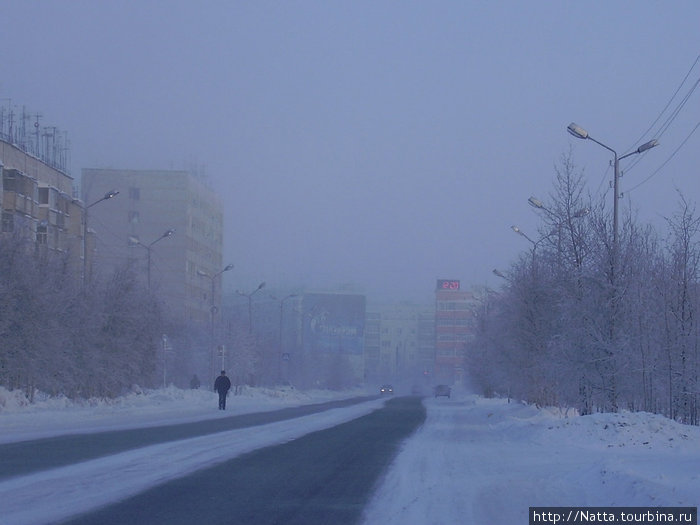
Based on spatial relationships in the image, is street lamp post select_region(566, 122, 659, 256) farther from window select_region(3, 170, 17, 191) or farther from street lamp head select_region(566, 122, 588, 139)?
window select_region(3, 170, 17, 191)

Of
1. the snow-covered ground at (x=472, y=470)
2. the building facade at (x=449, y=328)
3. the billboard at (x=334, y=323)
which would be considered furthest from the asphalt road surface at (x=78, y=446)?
the building facade at (x=449, y=328)

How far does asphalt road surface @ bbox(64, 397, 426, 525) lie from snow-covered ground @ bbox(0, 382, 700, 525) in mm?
348

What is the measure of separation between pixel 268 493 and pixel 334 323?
135 meters

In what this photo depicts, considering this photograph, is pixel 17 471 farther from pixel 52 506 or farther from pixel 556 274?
pixel 556 274

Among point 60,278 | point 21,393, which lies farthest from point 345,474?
point 60,278

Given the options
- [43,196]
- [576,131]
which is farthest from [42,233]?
[576,131]

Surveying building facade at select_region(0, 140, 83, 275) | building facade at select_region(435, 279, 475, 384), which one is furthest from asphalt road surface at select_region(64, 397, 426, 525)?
building facade at select_region(435, 279, 475, 384)

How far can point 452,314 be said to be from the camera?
5837 inches

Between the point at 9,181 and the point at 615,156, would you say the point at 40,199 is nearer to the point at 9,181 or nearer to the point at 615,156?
the point at 9,181

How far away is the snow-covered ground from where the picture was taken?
1108 cm

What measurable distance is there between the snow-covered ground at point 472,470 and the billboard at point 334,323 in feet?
354

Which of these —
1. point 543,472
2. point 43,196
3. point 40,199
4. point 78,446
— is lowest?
point 78,446

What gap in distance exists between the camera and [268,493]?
12688 mm

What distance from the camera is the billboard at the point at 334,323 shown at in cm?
14088
